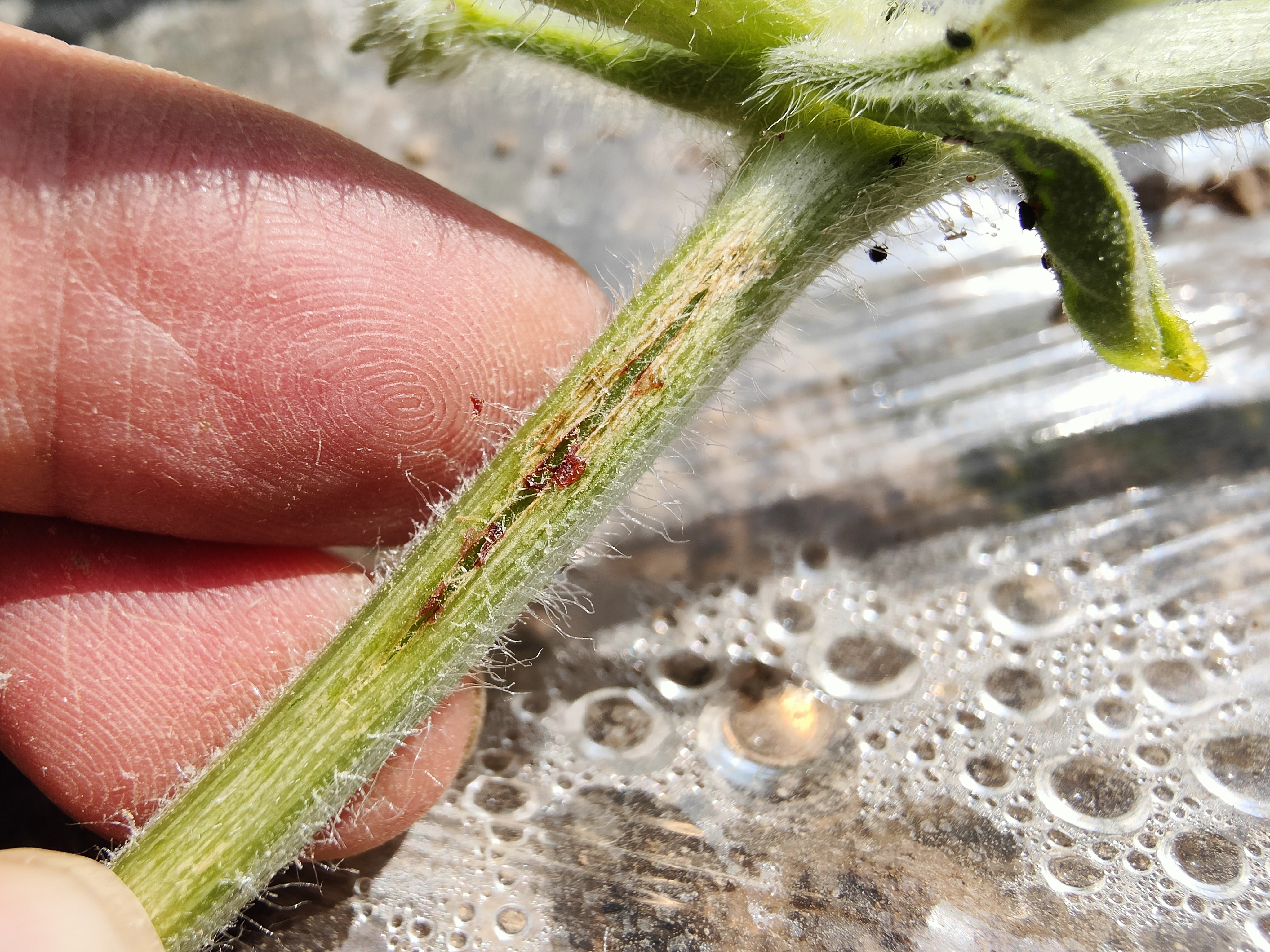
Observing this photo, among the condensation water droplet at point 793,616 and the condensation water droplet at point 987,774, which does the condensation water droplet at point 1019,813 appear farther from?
the condensation water droplet at point 793,616

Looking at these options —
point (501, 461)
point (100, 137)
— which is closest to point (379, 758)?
point (501, 461)

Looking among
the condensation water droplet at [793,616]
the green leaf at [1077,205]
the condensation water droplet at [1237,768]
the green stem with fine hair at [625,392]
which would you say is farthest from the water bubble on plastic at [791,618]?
the green leaf at [1077,205]

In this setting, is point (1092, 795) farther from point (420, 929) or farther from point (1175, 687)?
point (420, 929)

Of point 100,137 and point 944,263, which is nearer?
point 100,137

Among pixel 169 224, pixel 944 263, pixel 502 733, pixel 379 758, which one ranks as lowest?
pixel 502 733

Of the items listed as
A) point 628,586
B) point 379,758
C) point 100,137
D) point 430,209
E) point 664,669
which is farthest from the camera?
point 628,586

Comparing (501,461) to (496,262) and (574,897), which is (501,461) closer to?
(496,262)

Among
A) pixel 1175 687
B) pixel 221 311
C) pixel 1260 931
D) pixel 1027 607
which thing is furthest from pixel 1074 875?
pixel 221 311
